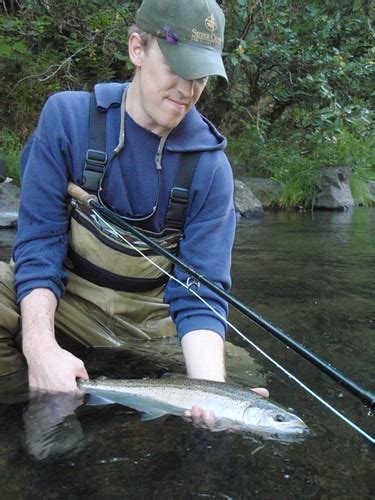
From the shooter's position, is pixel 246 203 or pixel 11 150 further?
pixel 246 203

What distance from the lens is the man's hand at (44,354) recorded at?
94.1 inches

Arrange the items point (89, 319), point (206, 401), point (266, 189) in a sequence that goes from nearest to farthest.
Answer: point (206, 401), point (89, 319), point (266, 189)

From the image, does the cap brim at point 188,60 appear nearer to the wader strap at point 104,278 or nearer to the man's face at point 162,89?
the man's face at point 162,89

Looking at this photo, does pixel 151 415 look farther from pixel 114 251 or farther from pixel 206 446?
pixel 114 251

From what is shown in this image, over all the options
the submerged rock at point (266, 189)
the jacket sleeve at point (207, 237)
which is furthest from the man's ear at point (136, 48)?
the submerged rock at point (266, 189)

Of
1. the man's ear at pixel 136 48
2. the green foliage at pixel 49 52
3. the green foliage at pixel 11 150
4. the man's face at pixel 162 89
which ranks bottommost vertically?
the green foliage at pixel 11 150

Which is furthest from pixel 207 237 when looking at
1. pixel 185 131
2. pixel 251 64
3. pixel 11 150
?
pixel 251 64

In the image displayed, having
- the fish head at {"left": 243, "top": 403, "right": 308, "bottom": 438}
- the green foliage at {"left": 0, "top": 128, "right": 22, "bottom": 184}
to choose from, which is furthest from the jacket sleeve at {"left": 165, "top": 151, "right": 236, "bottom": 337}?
the green foliage at {"left": 0, "top": 128, "right": 22, "bottom": 184}

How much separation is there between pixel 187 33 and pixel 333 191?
1166 cm

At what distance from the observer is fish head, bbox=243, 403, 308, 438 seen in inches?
84.7

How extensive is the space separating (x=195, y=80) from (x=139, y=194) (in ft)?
1.98

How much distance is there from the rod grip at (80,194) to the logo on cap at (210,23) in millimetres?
876

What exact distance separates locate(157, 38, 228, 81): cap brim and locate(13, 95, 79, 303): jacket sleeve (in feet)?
1.91

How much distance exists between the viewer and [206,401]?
2.26 metres
